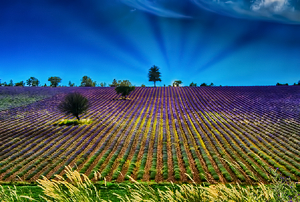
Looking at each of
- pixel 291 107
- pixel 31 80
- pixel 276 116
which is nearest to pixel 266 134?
pixel 276 116

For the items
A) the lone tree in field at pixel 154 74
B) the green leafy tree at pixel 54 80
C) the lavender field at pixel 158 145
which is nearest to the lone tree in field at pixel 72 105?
the lavender field at pixel 158 145

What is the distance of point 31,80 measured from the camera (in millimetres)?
91000

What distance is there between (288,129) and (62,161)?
22920mm

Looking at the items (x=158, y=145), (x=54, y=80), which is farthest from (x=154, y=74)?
(x=158, y=145)

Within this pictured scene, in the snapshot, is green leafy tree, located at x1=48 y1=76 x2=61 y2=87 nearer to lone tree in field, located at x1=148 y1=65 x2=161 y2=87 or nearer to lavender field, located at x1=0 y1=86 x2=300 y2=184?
lone tree in field, located at x1=148 y1=65 x2=161 y2=87

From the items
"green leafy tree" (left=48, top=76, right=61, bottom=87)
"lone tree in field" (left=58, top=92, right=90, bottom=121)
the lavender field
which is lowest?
the lavender field

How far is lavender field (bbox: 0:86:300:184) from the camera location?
10.2m

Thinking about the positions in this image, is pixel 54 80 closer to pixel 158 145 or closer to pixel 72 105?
pixel 72 105

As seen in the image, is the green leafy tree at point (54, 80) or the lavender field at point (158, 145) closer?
the lavender field at point (158, 145)

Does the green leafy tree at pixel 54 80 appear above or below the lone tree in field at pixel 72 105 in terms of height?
above

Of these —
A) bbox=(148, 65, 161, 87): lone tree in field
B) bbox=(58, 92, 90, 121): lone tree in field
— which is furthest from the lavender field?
bbox=(148, 65, 161, 87): lone tree in field

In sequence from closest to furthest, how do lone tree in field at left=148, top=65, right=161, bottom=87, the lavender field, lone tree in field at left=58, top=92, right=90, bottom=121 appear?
the lavender field
lone tree in field at left=58, top=92, right=90, bottom=121
lone tree in field at left=148, top=65, right=161, bottom=87

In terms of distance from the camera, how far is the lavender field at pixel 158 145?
10172 mm

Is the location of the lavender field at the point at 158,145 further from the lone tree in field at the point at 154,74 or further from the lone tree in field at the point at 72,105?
the lone tree in field at the point at 154,74
